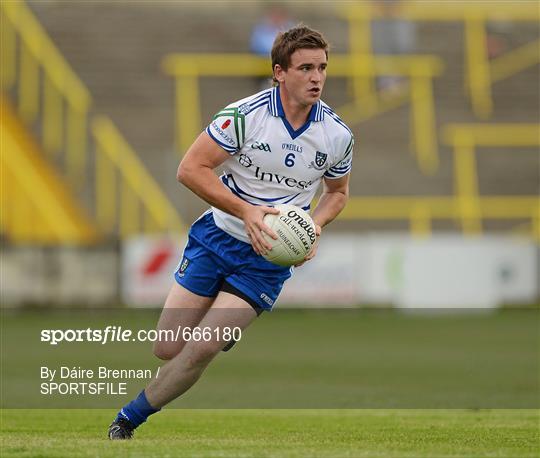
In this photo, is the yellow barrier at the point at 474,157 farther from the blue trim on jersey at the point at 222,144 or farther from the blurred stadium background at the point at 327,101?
the blue trim on jersey at the point at 222,144

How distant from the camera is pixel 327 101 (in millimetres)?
25188

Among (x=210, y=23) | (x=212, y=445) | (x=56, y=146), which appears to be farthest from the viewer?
(x=210, y=23)

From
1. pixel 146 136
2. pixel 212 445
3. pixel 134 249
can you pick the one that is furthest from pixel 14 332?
pixel 212 445

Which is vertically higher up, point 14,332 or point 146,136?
point 146,136

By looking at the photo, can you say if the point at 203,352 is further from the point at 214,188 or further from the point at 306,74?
the point at 306,74

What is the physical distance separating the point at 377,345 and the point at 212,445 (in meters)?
8.80

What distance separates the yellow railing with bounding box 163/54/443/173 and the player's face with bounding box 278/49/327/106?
56.9 feet

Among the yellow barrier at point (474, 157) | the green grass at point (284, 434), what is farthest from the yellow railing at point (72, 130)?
the green grass at point (284, 434)

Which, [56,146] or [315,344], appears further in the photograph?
[56,146]

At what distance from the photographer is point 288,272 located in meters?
7.70

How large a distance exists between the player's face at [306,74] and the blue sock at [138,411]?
1.89 metres

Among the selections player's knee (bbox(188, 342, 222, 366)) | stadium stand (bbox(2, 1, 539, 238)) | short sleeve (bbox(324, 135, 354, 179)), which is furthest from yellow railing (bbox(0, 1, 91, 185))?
player's knee (bbox(188, 342, 222, 366))

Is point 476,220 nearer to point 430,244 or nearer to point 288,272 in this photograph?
point 430,244

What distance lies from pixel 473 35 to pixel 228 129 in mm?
21418
